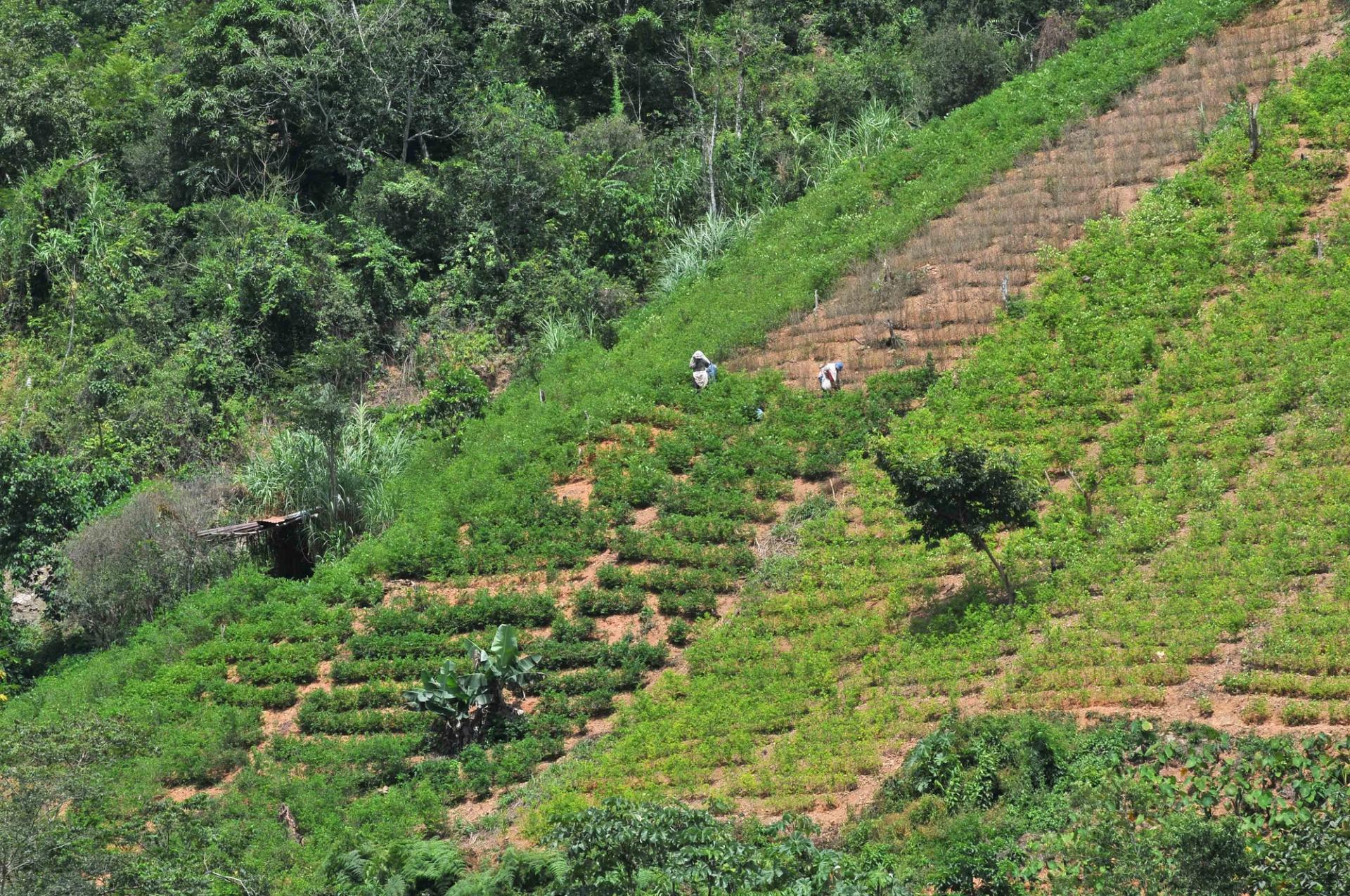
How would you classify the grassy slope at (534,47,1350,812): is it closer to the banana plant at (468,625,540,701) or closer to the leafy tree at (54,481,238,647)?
the banana plant at (468,625,540,701)

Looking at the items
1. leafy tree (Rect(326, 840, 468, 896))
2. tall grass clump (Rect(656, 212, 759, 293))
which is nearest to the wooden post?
tall grass clump (Rect(656, 212, 759, 293))

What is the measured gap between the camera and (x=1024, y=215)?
24922 mm

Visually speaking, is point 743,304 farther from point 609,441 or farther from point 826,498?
point 826,498

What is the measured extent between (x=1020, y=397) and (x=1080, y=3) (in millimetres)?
14545

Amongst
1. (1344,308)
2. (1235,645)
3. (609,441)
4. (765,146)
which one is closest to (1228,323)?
(1344,308)

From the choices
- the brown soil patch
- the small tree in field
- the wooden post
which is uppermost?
the wooden post

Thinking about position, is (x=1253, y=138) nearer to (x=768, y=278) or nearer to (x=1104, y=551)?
(x=768, y=278)

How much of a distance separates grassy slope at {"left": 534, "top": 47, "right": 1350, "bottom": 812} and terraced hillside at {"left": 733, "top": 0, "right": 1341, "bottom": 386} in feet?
3.44

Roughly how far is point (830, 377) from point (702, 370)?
2.00 meters

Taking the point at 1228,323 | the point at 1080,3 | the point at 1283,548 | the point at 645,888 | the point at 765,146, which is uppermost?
the point at 1080,3

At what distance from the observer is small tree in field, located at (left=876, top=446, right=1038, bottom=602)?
56.4 feet

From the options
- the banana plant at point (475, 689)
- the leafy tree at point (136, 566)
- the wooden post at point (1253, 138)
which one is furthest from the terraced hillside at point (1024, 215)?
the leafy tree at point (136, 566)

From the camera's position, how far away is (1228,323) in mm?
20875

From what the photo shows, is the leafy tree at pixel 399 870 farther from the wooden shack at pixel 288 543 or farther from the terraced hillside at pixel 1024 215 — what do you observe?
the terraced hillside at pixel 1024 215
